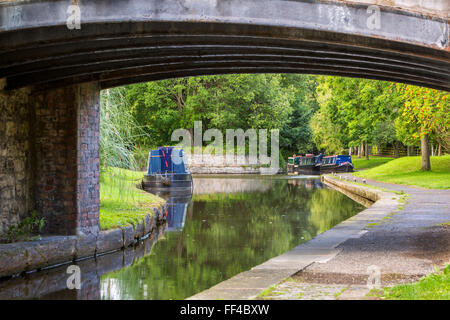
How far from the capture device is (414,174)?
30047 millimetres

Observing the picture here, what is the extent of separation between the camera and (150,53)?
916 centimetres

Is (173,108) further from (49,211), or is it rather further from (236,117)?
(49,211)

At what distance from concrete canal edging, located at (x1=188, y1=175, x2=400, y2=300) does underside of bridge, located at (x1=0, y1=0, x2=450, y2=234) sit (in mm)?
3135

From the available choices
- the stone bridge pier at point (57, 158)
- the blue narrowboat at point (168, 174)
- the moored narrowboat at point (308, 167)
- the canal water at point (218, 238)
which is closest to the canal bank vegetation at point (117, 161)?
the canal water at point (218, 238)

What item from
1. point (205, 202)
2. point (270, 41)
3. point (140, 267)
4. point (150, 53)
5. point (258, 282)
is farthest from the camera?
point (205, 202)

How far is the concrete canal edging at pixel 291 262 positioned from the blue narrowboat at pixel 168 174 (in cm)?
1378

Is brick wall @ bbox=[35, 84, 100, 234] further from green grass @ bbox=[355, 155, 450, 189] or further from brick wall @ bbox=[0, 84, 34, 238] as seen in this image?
green grass @ bbox=[355, 155, 450, 189]

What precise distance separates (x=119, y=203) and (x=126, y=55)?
20.8ft

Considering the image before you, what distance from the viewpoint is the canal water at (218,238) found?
28.8ft

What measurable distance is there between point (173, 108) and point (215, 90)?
4309 mm

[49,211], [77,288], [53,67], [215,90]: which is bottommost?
[77,288]

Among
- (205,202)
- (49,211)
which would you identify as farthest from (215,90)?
(49,211)

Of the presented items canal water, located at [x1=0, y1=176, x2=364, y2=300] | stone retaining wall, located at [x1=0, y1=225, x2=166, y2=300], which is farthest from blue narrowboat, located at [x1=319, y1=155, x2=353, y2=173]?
stone retaining wall, located at [x1=0, y1=225, x2=166, y2=300]

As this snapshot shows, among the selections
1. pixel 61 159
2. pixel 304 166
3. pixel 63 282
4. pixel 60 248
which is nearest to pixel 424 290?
pixel 63 282
